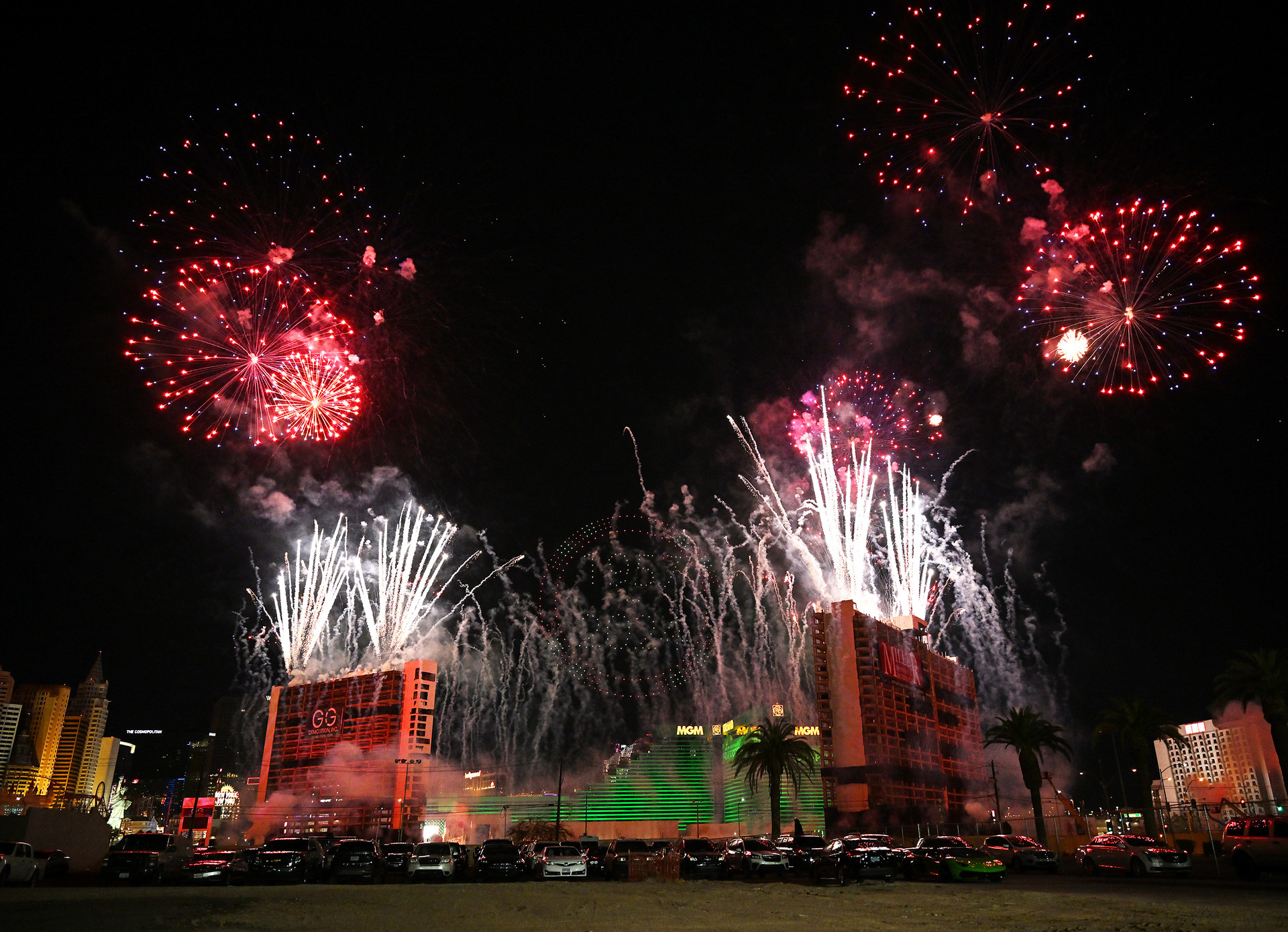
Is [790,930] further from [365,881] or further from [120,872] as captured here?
[120,872]

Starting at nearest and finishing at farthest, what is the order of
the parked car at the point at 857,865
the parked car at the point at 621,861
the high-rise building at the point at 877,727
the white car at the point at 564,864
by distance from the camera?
1. the parked car at the point at 857,865
2. the white car at the point at 564,864
3. the parked car at the point at 621,861
4. the high-rise building at the point at 877,727

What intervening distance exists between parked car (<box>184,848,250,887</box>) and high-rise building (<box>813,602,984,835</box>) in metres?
55.7

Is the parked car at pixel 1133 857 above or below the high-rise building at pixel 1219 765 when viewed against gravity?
below

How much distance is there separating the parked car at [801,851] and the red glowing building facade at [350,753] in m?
82.5

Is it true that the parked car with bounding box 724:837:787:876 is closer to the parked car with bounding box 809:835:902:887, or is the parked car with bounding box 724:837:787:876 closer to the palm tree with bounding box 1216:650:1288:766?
the parked car with bounding box 809:835:902:887

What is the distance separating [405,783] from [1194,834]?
320ft

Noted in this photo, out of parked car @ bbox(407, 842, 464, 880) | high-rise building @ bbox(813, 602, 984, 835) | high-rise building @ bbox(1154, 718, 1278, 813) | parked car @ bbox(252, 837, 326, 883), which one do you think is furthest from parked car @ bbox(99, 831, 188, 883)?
high-rise building @ bbox(1154, 718, 1278, 813)

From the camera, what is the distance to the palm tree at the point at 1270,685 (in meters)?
39.8

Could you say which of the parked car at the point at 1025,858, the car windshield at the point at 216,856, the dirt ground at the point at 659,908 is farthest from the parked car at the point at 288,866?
the parked car at the point at 1025,858

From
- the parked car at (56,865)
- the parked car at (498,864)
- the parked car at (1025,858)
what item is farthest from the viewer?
the parked car at (56,865)

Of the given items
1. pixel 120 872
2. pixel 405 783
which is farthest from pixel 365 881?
pixel 405 783

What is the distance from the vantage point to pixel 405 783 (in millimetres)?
117062

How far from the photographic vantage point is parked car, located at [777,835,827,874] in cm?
3205

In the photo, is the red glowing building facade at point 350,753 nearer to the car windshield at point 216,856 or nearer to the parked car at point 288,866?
the car windshield at point 216,856
